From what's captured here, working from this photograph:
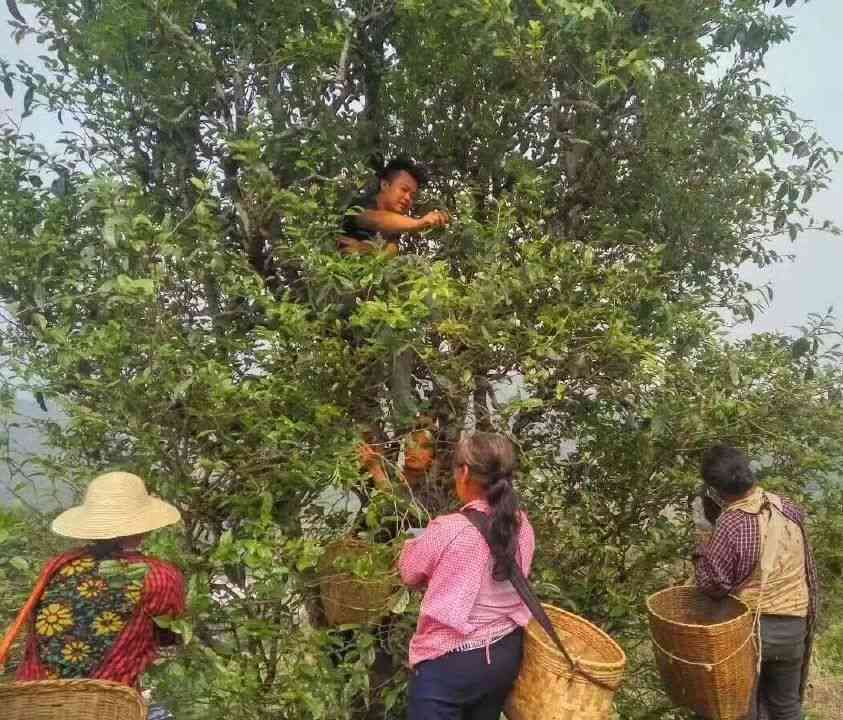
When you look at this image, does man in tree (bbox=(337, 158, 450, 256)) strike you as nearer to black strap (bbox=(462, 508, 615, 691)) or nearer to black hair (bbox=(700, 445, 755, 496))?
black strap (bbox=(462, 508, 615, 691))

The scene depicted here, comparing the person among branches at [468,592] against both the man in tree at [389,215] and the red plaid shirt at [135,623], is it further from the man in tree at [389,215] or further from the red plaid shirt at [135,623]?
the man in tree at [389,215]

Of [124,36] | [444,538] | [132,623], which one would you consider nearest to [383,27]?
[124,36]

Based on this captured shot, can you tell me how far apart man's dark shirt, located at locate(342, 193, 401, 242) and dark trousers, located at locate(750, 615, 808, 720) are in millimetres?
2026

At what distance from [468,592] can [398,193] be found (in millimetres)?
1653

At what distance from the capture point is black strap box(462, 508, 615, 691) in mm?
2051

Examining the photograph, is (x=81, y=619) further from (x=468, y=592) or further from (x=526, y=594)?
(x=526, y=594)

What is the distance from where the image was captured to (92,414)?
7.17 feet

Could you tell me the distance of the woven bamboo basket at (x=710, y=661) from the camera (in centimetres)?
244

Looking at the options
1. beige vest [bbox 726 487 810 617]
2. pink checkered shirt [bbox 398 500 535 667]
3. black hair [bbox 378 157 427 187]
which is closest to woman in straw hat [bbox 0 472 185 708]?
pink checkered shirt [bbox 398 500 535 667]

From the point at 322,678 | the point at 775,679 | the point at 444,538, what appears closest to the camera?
the point at 444,538

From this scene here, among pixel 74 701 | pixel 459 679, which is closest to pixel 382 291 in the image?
pixel 459 679

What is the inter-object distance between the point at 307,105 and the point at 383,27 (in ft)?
1.68

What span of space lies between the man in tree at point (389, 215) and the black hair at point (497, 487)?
3.10 feet

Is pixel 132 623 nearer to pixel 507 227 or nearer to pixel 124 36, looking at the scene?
pixel 507 227
